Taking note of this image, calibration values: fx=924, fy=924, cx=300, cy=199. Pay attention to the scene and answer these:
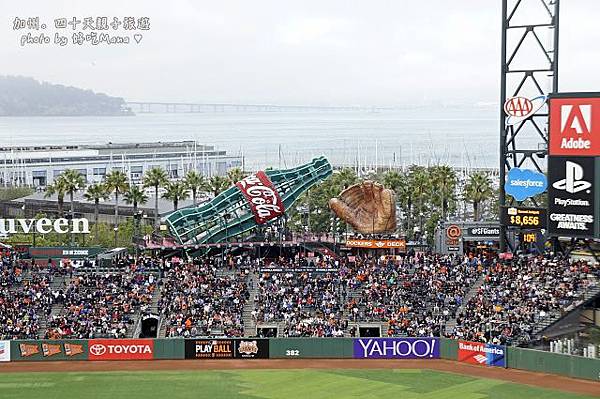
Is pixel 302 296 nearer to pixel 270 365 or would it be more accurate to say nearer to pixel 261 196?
pixel 270 365

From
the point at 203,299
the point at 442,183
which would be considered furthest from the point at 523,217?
the point at 442,183

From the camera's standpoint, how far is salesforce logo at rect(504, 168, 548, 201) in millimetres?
51000

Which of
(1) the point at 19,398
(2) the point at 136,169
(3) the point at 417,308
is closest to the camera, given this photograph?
(1) the point at 19,398

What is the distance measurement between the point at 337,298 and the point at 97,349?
13.6 m

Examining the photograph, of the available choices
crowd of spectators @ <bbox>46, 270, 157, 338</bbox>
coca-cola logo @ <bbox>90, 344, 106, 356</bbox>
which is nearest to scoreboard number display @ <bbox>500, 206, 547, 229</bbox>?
crowd of spectators @ <bbox>46, 270, 157, 338</bbox>

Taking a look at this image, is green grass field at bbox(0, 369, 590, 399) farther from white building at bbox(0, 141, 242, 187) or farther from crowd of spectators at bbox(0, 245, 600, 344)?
white building at bbox(0, 141, 242, 187)

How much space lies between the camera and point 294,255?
201 feet

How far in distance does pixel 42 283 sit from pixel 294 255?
1643cm

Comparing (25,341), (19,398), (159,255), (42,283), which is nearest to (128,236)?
(159,255)

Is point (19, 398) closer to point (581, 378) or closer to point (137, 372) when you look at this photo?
point (137, 372)

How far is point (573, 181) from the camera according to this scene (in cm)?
4334

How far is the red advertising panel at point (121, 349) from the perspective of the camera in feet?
154

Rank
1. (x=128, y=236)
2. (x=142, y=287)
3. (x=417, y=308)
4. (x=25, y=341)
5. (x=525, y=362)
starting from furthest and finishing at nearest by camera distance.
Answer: (x=128, y=236)
(x=142, y=287)
(x=417, y=308)
(x=25, y=341)
(x=525, y=362)

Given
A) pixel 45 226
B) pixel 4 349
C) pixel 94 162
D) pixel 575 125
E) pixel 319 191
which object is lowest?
pixel 4 349
